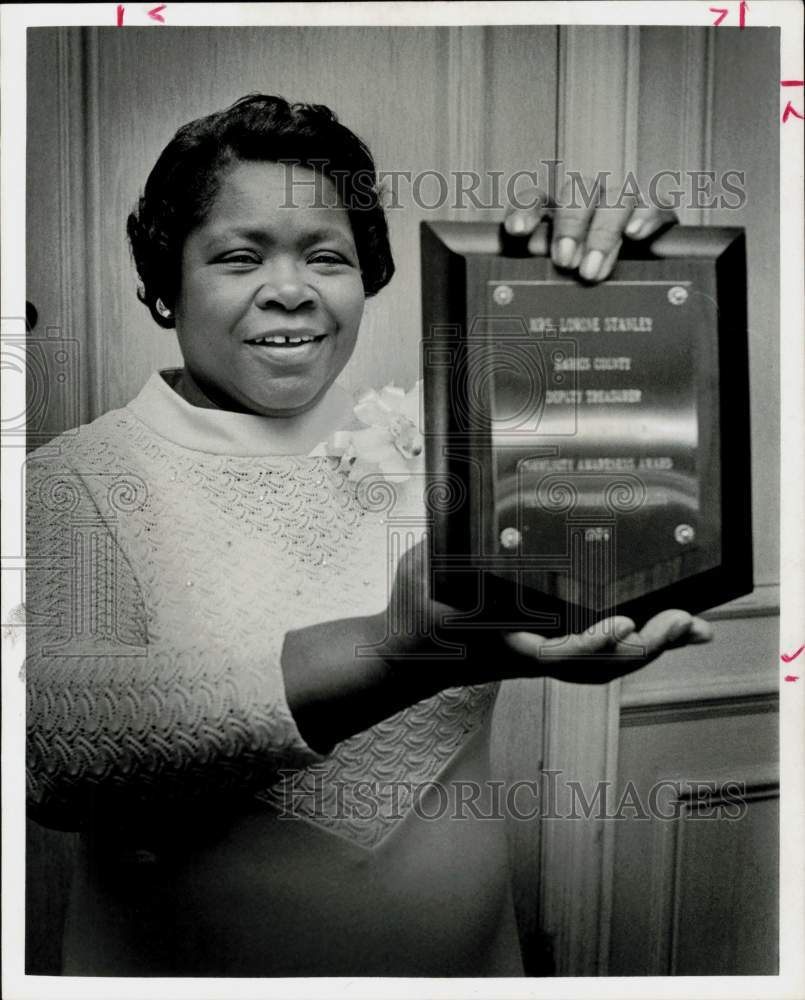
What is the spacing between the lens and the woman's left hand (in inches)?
62.8

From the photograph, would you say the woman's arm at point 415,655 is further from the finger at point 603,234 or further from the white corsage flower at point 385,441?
the finger at point 603,234

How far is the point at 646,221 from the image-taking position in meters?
1.60

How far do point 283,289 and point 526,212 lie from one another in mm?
379

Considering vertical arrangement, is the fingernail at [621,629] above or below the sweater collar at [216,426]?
below

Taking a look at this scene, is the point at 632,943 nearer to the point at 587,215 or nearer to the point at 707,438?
the point at 707,438

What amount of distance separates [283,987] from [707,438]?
A: 3.40ft

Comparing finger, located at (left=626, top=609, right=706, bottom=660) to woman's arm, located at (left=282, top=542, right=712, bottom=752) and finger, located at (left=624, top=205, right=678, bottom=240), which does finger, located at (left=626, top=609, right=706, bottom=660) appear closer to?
woman's arm, located at (left=282, top=542, right=712, bottom=752)

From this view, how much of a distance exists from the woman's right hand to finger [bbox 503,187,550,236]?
488 millimetres

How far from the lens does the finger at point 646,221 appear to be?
1604 millimetres

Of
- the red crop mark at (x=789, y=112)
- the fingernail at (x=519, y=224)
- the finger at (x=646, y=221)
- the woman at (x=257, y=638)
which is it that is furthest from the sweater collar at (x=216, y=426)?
the red crop mark at (x=789, y=112)

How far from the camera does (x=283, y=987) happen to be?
1.60 metres

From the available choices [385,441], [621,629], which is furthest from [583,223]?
[621,629]

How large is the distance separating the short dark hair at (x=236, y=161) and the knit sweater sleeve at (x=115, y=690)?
35 cm

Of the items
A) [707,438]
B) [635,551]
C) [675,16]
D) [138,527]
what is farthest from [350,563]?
[675,16]
